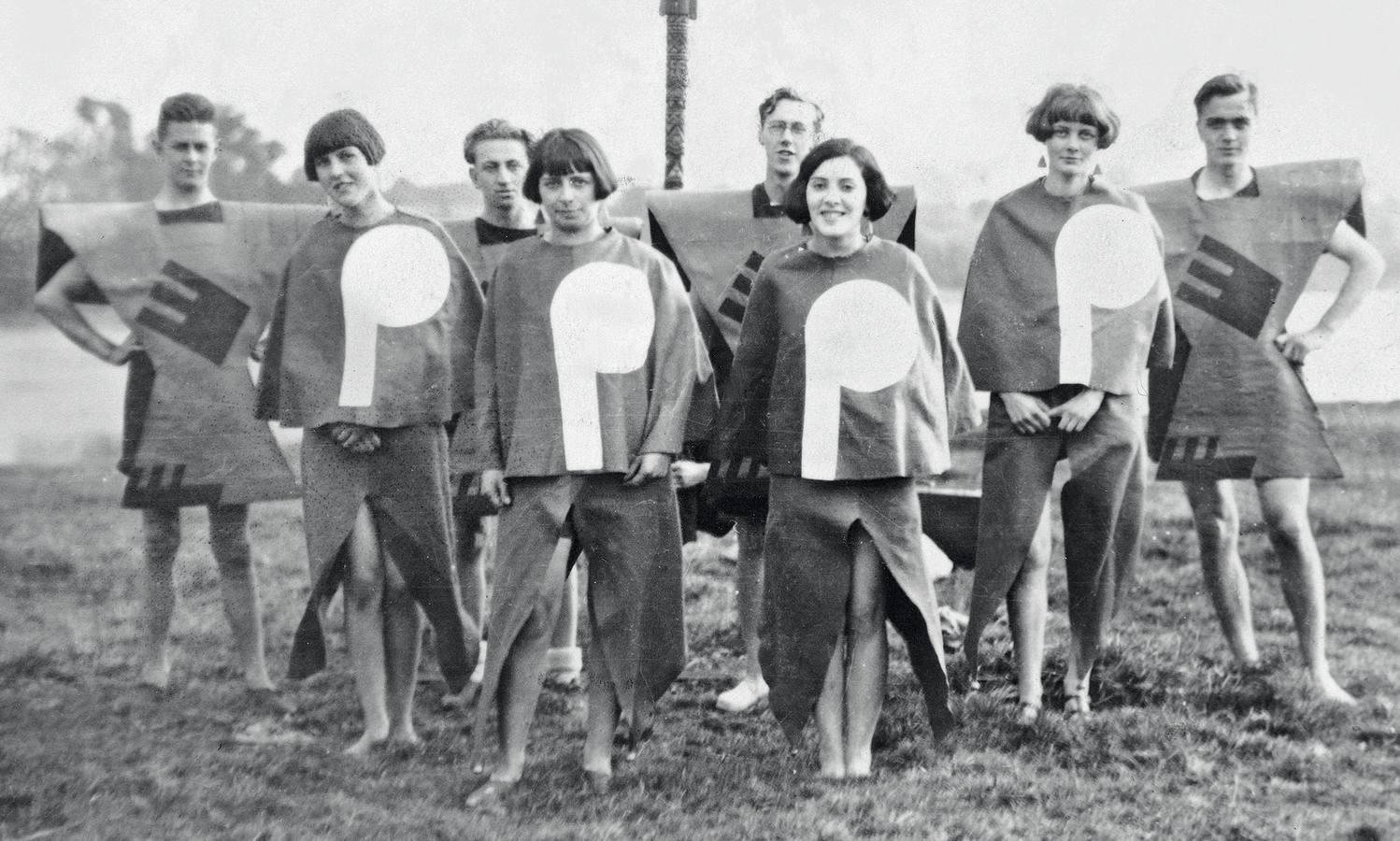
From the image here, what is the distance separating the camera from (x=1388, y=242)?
4480 mm

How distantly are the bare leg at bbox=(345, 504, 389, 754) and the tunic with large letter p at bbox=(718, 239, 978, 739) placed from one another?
105 cm

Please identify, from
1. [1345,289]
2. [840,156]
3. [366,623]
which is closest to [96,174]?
[366,623]

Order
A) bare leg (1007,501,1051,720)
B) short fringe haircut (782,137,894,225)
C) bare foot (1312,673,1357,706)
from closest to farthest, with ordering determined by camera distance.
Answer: short fringe haircut (782,137,894,225)
bare leg (1007,501,1051,720)
bare foot (1312,673,1357,706)

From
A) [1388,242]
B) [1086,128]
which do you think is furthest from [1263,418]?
[1086,128]

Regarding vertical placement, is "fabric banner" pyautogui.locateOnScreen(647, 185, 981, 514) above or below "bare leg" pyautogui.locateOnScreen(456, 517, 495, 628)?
above

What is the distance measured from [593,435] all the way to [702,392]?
1.16 feet

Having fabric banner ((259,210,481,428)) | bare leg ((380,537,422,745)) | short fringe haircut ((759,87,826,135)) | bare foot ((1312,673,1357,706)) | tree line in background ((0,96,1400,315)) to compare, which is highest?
short fringe haircut ((759,87,826,135))

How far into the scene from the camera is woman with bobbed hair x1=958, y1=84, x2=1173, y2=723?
3.93m

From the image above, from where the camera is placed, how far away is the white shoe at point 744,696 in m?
4.28

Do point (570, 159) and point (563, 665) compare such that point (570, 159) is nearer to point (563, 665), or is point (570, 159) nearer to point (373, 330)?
point (373, 330)

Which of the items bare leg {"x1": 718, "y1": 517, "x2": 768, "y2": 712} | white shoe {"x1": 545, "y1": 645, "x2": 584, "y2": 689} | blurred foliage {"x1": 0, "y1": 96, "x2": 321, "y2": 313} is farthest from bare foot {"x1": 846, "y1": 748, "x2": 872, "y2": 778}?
blurred foliage {"x1": 0, "y1": 96, "x2": 321, "y2": 313}

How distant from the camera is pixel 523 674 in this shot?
3.56 m

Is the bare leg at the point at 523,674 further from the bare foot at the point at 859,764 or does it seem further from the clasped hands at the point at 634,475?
the bare foot at the point at 859,764

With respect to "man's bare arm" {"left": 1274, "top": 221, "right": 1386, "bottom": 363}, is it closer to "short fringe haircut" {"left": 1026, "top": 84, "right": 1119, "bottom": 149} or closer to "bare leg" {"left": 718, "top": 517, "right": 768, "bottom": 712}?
"short fringe haircut" {"left": 1026, "top": 84, "right": 1119, "bottom": 149}
